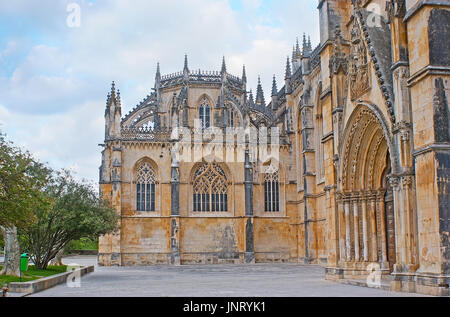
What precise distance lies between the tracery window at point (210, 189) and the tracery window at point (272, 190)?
3160 millimetres

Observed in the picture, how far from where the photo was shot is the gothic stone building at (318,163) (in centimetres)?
1401

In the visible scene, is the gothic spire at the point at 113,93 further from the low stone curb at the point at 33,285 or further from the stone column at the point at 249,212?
the low stone curb at the point at 33,285

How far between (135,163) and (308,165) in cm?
1229

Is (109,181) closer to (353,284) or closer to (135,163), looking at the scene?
(135,163)

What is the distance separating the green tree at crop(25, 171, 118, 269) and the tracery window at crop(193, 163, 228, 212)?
15.0 metres

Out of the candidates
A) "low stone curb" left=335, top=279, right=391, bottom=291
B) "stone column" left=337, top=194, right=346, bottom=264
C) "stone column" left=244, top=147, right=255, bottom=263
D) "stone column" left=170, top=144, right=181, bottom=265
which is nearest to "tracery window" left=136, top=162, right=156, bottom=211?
"stone column" left=170, top=144, right=181, bottom=265

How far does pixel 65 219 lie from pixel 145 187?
1627 cm

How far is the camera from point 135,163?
39.9 m

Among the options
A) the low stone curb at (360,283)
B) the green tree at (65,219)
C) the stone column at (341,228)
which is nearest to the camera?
the low stone curb at (360,283)

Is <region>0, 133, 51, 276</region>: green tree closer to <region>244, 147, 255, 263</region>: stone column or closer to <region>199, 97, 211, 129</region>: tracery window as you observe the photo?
<region>244, 147, 255, 263</region>: stone column

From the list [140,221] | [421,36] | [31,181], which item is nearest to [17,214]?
[31,181]

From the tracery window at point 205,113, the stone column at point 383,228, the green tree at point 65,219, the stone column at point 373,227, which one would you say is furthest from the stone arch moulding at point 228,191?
the stone column at point 383,228

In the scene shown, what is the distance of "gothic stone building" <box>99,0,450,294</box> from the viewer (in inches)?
551

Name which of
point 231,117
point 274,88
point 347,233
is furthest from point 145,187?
point 347,233
